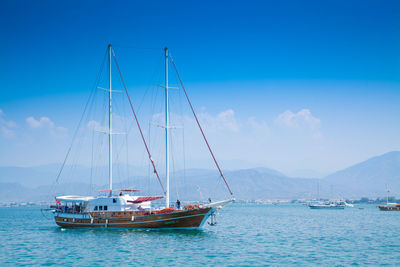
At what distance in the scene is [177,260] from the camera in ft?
104

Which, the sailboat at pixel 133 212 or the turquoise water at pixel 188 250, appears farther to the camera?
the sailboat at pixel 133 212

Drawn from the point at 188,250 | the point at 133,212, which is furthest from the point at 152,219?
the point at 188,250

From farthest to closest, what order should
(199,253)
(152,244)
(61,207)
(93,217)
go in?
(61,207)
(93,217)
(152,244)
(199,253)

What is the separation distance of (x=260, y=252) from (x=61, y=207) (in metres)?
33.6

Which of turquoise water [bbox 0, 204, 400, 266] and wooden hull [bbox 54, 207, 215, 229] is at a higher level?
wooden hull [bbox 54, 207, 215, 229]

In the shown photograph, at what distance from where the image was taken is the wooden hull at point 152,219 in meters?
48.4

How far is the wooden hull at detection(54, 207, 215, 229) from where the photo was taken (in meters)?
48.4

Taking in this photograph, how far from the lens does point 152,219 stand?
49.2m

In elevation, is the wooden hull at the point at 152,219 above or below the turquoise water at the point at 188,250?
above

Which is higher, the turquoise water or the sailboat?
the sailboat

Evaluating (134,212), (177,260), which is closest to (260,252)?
(177,260)

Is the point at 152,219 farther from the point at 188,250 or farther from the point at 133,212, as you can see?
the point at 188,250

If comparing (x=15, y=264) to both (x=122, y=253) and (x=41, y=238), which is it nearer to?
(x=122, y=253)

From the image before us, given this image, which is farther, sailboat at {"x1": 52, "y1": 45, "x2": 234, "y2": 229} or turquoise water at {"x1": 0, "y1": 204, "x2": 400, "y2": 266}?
sailboat at {"x1": 52, "y1": 45, "x2": 234, "y2": 229}
